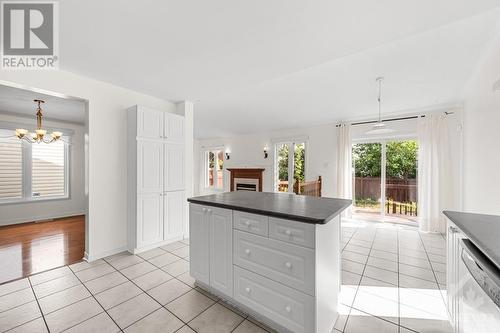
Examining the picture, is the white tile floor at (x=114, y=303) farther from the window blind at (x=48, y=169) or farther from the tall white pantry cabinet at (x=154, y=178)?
the window blind at (x=48, y=169)

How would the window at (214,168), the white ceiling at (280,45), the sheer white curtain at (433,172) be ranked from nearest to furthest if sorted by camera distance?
the white ceiling at (280,45) → the sheer white curtain at (433,172) → the window at (214,168)

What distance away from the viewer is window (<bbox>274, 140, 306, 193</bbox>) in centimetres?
616

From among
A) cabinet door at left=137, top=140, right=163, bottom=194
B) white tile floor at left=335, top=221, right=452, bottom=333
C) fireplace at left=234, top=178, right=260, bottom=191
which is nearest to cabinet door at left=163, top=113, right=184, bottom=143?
cabinet door at left=137, top=140, right=163, bottom=194

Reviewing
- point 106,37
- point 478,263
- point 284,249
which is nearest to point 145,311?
point 284,249

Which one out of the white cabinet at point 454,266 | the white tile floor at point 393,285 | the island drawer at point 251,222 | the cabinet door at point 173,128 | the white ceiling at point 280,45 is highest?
the white ceiling at point 280,45

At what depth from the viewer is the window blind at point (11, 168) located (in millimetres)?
4449

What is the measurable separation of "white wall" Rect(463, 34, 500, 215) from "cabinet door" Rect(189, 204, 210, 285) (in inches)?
114

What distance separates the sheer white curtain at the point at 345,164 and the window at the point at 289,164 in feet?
3.76

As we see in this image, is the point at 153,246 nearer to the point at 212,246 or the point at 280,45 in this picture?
the point at 212,246

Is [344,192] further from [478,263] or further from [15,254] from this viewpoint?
[15,254]

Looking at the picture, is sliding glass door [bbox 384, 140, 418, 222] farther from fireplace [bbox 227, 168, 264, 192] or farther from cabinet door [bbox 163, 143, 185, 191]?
cabinet door [bbox 163, 143, 185, 191]

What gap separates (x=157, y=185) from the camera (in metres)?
3.21

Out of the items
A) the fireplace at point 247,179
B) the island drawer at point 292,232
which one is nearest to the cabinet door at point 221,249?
the island drawer at point 292,232

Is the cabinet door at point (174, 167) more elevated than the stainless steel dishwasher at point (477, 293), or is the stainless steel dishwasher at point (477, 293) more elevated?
the cabinet door at point (174, 167)
